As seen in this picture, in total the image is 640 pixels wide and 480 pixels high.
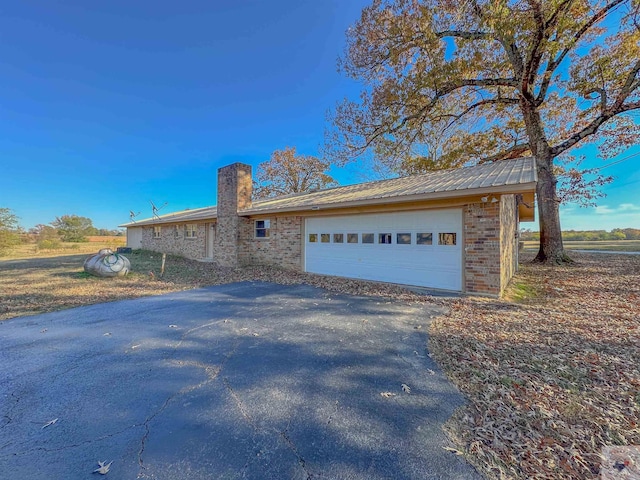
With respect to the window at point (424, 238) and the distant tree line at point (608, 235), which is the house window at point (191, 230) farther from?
the distant tree line at point (608, 235)

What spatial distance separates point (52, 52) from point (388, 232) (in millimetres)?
15782

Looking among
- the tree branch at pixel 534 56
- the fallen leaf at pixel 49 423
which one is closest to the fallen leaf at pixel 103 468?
the fallen leaf at pixel 49 423

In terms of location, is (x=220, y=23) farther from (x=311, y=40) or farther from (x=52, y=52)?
(x=52, y=52)

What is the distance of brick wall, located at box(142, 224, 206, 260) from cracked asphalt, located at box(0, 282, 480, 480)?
10.3m

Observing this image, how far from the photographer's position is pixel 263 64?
12141 mm

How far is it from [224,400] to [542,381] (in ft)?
11.0

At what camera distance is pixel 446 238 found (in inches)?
281

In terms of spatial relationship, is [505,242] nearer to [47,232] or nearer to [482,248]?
[482,248]

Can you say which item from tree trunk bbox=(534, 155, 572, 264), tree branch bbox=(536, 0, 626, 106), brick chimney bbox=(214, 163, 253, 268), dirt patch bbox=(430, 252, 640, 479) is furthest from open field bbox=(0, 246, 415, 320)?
tree branch bbox=(536, 0, 626, 106)

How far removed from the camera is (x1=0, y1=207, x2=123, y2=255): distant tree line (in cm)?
1816

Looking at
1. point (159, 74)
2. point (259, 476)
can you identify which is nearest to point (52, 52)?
point (159, 74)

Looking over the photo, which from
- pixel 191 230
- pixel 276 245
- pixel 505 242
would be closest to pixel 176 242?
pixel 191 230

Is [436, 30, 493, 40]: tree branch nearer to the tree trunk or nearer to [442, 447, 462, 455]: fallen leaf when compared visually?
the tree trunk

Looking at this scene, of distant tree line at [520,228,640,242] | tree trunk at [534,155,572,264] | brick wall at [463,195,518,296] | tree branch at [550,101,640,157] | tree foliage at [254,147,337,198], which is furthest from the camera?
distant tree line at [520,228,640,242]
